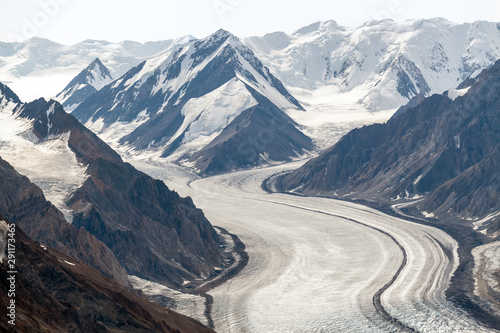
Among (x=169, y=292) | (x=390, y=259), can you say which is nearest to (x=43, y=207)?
(x=169, y=292)

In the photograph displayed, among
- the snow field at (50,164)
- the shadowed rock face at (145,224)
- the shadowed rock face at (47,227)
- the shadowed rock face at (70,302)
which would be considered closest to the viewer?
the shadowed rock face at (70,302)

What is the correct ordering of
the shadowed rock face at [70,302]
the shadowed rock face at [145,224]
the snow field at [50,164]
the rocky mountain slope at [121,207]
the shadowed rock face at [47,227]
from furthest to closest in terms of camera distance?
the snow field at [50,164] → the rocky mountain slope at [121,207] → the shadowed rock face at [145,224] → the shadowed rock face at [47,227] → the shadowed rock face at [70,302]

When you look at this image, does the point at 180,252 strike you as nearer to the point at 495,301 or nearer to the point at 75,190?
the point at 75,190

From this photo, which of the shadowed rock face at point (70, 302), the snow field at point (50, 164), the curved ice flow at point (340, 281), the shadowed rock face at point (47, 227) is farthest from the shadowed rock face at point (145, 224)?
the shadowed rock face at point (70, 302)

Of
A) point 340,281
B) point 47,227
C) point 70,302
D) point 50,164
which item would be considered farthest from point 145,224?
point 70,302

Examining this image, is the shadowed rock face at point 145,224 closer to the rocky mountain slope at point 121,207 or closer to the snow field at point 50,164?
the rocky mountain slope at point 121,207

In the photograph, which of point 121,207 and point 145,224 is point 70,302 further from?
point 121,207
